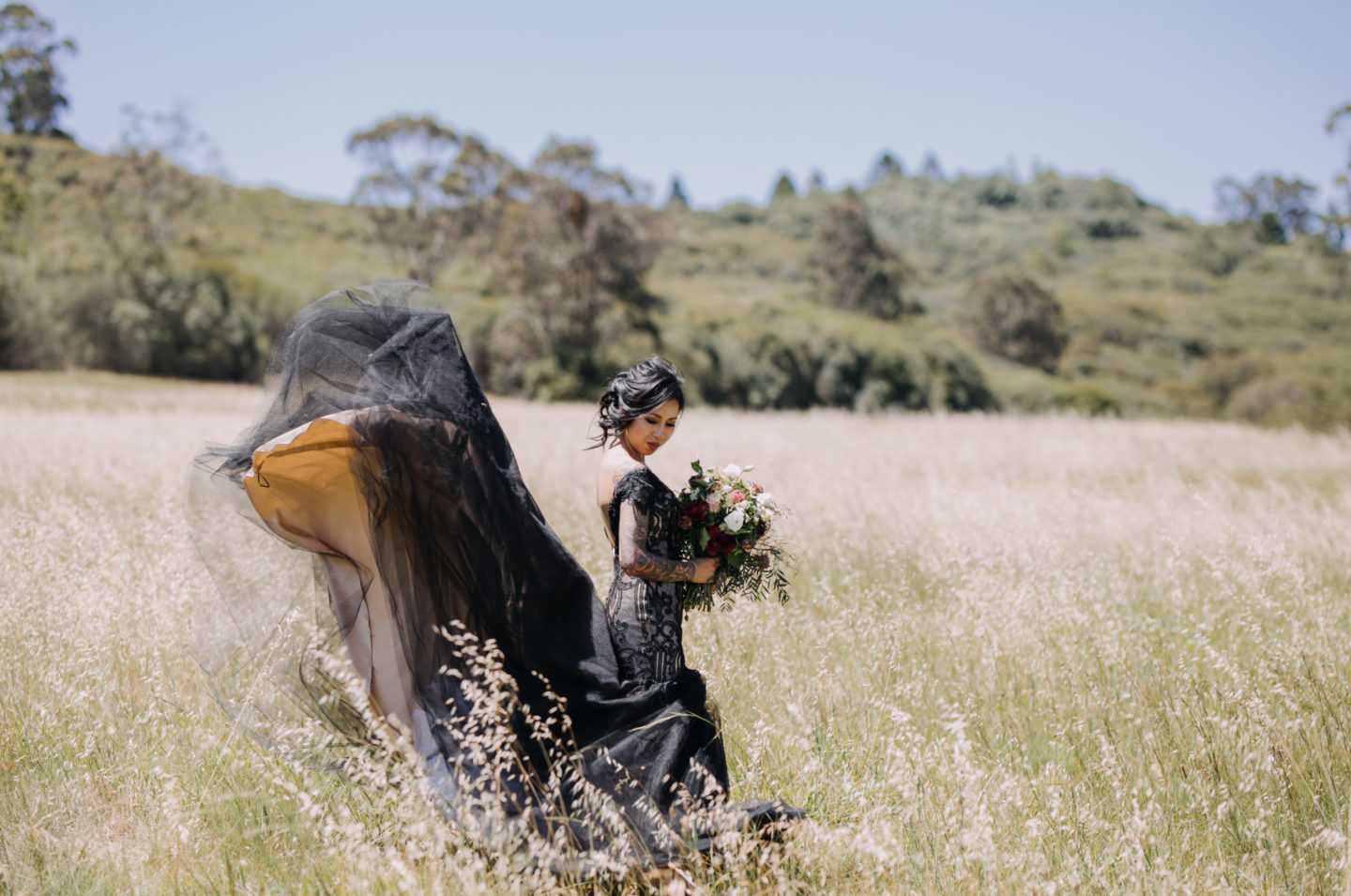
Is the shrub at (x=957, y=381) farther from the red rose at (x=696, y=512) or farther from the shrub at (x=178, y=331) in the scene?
the red rose at (x=696, y=512)

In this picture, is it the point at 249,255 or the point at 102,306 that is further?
the point at 249,255

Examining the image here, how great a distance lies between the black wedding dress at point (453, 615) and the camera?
271 centimetres

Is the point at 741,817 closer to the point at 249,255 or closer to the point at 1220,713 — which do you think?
the point at 1220,713

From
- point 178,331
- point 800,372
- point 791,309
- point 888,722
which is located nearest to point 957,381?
point 800,372

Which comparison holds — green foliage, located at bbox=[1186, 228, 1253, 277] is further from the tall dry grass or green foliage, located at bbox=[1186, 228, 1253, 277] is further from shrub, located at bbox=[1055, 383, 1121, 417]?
the tall dry grass

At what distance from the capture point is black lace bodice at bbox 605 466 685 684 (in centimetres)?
306

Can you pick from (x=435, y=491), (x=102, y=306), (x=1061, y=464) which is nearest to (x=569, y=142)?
(x=102, y=306)

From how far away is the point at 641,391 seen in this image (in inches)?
123

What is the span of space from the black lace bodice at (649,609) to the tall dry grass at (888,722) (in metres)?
0.49

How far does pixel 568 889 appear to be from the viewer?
2449 mm

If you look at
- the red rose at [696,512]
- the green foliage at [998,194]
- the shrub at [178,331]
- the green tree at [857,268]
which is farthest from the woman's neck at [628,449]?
the green foliage at [998,194]

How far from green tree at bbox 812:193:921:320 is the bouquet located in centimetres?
6050

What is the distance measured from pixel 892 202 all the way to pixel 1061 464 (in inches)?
4826

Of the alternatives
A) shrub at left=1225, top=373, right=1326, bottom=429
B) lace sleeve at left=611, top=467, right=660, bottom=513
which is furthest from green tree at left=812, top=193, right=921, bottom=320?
lace sleeve at left=611, top=467, right=660, bottom=513
